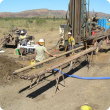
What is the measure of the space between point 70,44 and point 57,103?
4956 millimetres

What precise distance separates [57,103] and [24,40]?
7.34 metres

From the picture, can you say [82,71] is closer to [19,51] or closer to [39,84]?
[39,84]

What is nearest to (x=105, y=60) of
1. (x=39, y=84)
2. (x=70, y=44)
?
(x=70, y=44)

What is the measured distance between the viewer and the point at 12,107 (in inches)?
186

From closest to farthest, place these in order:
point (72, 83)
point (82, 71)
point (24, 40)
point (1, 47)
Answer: point (72, 83) < point (82, 71) < point (24, 40) < point (1, 47)

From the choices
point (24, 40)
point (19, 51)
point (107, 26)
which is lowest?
point (19, 51)

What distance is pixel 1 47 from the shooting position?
13.4 meters

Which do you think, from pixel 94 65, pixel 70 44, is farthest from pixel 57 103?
pixel 70 44

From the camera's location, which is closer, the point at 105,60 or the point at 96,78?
the point at 96,78

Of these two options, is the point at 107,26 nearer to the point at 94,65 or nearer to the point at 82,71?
the point at 94,65

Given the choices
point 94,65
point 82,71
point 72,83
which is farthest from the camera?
point 94,65

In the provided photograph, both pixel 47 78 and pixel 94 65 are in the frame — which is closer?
pixel 47 78

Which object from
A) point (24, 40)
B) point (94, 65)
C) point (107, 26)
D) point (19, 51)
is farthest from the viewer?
point (107, 26)

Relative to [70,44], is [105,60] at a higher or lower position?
lower
